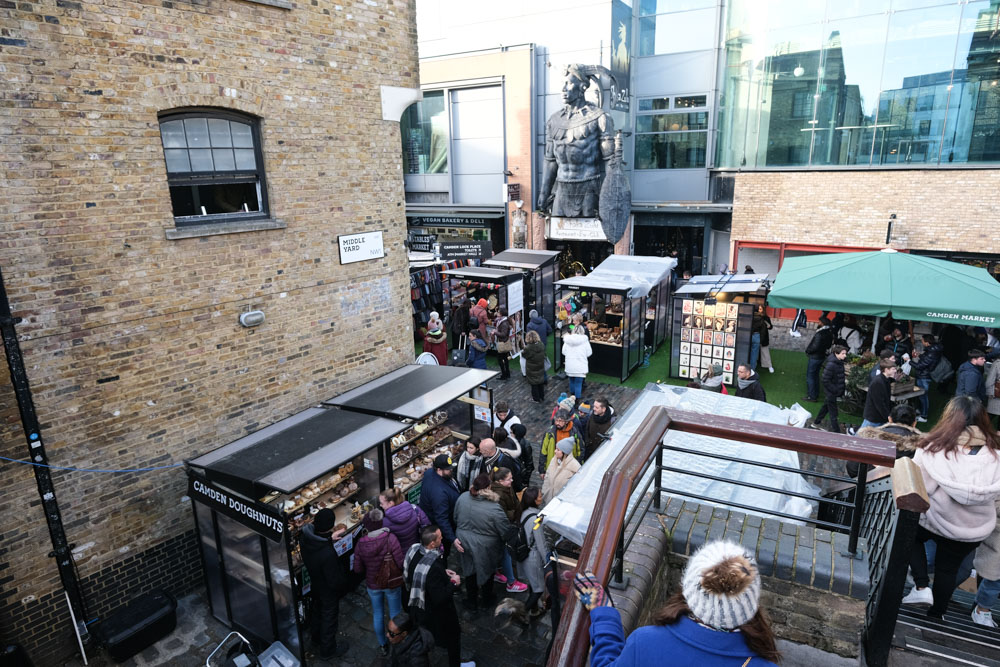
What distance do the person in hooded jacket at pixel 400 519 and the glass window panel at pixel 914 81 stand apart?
17697mm

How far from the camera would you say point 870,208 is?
688 inches

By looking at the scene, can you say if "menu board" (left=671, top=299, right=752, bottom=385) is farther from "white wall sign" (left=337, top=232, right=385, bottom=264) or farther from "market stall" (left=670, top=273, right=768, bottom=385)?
"white wall sign" (left=337, top=232, right=385, bottom=264)

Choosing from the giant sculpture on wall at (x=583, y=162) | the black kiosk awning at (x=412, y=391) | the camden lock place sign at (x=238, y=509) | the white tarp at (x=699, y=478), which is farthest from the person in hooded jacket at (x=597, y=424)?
the giant sculpture on wall at (x=583, y=162)

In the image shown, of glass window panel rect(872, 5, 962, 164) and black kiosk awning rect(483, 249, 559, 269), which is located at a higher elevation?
glass window panel rect(872, 5, 962, 164)

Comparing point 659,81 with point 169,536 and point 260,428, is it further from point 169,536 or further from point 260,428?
point 169,536

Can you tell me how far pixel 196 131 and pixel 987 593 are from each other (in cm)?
938

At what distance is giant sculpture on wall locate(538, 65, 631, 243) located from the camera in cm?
2072

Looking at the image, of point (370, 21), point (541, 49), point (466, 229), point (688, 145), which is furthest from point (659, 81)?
point (370, 21)

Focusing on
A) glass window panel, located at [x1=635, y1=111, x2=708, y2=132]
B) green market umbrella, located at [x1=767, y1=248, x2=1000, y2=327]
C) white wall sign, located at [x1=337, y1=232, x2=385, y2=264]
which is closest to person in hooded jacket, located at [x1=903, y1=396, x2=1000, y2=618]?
green market umbrella, located at [x1=767, y1=248, x2=1000, y2=327]

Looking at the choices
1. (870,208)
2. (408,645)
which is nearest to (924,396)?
(870,208)

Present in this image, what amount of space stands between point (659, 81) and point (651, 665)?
2474 cm

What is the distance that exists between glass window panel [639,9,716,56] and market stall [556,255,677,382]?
35.5 ft

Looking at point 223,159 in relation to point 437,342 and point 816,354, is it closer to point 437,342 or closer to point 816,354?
point 437,342

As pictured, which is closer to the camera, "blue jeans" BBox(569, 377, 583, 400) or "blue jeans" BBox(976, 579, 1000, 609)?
"blue jeans" BBox(976, 579, 1000, 609)
